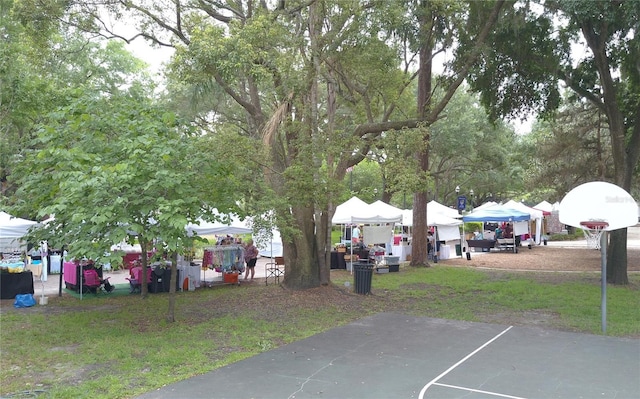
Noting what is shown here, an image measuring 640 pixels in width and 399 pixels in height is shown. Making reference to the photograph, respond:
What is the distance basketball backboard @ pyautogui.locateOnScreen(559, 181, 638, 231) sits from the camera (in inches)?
417

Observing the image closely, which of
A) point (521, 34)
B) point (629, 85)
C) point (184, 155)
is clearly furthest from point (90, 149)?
point (629, 85)

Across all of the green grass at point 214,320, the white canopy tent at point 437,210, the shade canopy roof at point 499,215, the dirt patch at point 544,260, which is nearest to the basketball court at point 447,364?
the green grass at point 214,320

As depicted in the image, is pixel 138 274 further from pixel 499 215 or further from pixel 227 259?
pixel 499 215

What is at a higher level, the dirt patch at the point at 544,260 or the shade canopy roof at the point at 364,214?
the shade canopy roof at the point at 364,214

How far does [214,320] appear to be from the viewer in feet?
36.1

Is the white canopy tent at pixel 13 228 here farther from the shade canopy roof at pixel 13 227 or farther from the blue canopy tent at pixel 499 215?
the blue canopy tent at pixel 499 215

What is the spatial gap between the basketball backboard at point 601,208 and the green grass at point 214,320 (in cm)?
211

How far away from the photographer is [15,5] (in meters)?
12.3

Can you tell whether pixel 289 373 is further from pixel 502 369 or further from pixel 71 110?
pixel 71 110

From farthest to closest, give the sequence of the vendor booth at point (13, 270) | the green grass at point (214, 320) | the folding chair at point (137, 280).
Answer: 1. the folding chair at point (137, 280)
2. the vendor booth at point (13, 270)
3. the green grass at point (214, 320)

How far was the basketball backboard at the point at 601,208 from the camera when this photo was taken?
417 inches

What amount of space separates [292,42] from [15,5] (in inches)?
259

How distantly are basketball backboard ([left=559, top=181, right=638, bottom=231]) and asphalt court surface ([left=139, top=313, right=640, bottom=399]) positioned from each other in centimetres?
239

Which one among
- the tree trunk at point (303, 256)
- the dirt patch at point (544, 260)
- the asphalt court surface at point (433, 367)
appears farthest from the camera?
the dirt patch at point (544, 260)
